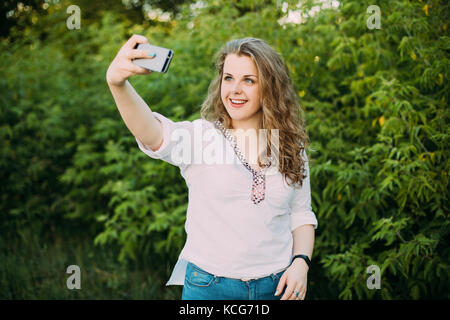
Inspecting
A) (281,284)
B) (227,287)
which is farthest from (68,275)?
(281,284)

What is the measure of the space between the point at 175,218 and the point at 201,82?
1.39 meters

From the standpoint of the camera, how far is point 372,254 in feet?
10.2

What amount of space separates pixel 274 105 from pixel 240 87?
7.7 inches

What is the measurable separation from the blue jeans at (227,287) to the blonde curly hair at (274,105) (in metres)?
0.44

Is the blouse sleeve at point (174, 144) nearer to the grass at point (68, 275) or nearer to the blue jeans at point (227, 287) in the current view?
the blue jeans at point (227, 287)

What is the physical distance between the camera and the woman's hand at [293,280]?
161cm

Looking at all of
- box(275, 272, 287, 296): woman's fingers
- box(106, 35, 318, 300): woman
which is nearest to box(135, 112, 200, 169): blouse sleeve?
box(106, 35, 318, 300): woman

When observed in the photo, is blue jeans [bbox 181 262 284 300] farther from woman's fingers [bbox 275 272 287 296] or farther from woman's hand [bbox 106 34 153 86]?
woman's hand [bbox 106 34 153 86]

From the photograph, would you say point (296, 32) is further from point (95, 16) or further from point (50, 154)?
point (95, 16)

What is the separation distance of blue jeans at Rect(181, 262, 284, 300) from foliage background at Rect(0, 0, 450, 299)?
122 centimetres

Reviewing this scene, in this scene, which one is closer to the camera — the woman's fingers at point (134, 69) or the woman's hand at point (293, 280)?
the woman's fingers at point (134, 69)

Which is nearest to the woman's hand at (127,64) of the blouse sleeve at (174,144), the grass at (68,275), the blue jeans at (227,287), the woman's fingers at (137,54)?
the woman's fingers at (137,54)

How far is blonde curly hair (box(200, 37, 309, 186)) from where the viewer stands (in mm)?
1671

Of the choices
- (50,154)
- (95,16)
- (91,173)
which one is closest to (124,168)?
(91,173)
